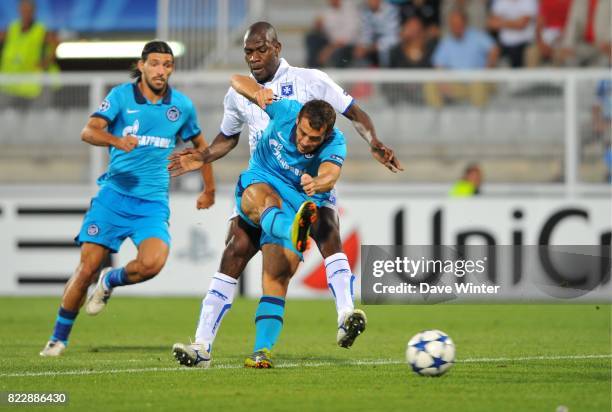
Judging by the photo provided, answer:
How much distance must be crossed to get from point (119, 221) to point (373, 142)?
8.91 feet

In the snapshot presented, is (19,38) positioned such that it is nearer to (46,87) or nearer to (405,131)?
(46,87)

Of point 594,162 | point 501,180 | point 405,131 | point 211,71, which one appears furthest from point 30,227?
point 594,162

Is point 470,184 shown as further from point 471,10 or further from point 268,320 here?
point 268,320

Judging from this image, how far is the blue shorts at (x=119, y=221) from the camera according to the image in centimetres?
1045

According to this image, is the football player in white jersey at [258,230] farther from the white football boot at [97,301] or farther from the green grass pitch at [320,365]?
the white football boot at [97,301]

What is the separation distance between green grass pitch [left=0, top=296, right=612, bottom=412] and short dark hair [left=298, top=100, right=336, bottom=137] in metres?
1.67

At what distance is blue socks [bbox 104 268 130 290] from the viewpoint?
34.5 feet

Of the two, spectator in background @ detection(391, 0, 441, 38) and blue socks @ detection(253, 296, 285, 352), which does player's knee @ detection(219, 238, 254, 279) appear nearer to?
blue socks @ detection(253, 296, 285, 352)

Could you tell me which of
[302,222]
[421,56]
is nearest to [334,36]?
[421,56]

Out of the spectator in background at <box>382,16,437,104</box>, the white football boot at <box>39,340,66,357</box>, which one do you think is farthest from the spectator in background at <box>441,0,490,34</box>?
the white football boot at <box>39,340,66,357</box>

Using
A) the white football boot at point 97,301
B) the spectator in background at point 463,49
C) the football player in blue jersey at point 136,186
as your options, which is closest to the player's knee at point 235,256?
the football player in blue jersey at point 136,186

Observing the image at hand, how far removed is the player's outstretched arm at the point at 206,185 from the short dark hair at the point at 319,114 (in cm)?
165

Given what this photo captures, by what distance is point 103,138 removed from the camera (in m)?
9.93

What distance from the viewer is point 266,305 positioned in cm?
874
